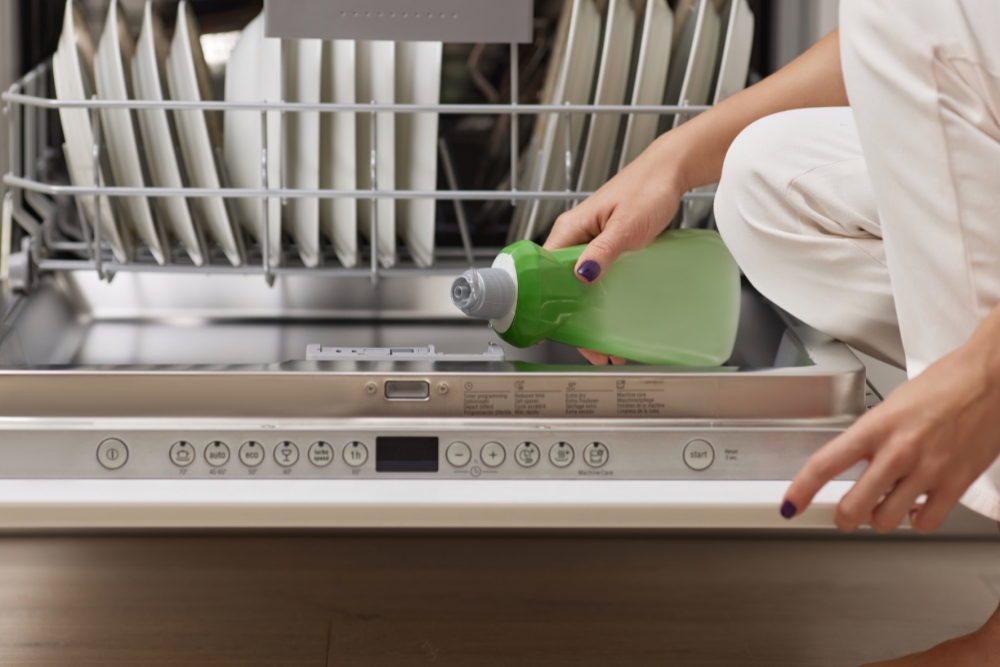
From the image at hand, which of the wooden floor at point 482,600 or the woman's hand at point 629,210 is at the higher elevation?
the woman's hand at point 629,210

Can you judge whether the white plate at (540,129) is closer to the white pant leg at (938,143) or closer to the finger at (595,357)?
the finger at (595,357)

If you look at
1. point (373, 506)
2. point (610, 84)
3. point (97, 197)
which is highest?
point (610, 84)

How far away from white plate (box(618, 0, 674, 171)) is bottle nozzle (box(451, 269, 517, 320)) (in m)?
0.29

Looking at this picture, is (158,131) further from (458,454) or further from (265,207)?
(458,454)

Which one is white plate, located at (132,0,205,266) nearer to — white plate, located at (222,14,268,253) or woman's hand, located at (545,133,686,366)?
white plate, located at (222,14,268,253)

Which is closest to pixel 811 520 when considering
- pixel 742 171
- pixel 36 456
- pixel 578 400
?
pixel 578 400

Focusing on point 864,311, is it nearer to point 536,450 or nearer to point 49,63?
point 536,450

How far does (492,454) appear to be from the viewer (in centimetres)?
62

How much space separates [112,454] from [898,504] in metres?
0.50

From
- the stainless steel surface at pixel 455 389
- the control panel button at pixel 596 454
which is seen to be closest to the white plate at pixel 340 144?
the stainless steel surface at pixel 455 389

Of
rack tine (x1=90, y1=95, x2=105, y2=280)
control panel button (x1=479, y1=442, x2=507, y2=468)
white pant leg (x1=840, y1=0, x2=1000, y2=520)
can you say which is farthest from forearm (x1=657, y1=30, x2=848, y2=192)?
rack tine (x1=90, y1=95, x2=105, y2=280)

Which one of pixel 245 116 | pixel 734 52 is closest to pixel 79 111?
pixel 245 116

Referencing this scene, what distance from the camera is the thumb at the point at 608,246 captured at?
2.34 feet

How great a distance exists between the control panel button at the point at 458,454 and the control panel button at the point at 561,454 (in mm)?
57
